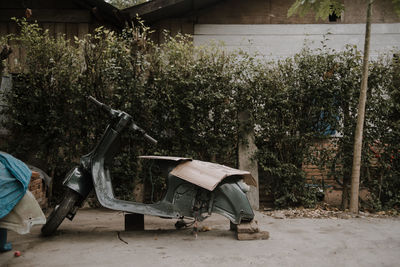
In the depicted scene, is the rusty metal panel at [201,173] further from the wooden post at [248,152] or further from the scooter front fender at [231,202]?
the wooden post at [248,152]

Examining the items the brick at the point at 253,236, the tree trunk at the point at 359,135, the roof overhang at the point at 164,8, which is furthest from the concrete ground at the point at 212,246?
the roof overhang at the point at 164,8

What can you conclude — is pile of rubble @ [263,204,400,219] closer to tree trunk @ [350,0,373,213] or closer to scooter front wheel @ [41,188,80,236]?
tree trunk @ [350,0,373,213]

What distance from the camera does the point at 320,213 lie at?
539cm

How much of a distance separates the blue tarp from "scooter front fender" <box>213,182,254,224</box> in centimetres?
201

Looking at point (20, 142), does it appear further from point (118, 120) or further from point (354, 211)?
point (354, 211)

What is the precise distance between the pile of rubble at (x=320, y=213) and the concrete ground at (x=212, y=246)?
1.18ft

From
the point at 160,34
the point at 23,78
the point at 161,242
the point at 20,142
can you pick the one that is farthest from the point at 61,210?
the point at 160,34

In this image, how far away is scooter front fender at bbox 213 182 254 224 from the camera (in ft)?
12.4

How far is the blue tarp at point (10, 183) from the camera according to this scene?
2930mm

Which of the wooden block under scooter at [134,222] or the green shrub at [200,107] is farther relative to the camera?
the green shrub at [200,107]

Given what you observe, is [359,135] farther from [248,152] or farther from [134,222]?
[134,222]

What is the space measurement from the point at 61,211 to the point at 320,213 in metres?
3.93

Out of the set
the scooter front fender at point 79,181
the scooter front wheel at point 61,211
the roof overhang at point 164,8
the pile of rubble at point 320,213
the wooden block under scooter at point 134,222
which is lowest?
the pile of rubble at point 320,213

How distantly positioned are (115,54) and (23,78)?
167 centimetres
